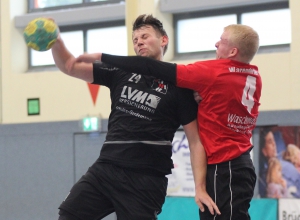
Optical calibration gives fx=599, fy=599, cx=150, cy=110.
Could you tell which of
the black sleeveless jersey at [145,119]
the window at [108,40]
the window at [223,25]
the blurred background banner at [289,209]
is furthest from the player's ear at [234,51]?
the window at [108,40]

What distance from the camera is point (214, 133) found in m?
3.31

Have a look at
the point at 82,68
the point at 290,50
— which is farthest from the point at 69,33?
the point at 82,68

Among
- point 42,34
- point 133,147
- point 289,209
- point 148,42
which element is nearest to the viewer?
point 42,34

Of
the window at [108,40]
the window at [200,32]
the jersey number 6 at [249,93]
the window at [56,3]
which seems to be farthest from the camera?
the window at [56,3]

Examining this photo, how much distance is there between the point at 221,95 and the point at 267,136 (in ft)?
14.3

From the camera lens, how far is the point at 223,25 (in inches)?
A: 318

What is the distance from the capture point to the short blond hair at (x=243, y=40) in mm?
3303

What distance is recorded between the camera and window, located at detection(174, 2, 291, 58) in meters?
7.68

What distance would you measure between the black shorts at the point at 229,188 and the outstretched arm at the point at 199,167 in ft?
0.10

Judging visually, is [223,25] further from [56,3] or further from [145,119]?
[145,119]

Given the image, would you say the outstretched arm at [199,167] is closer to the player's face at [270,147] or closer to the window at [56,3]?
the player's face at [270,147]

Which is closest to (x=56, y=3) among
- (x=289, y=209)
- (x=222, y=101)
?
(x=289, y=209)

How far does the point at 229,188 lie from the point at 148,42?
1.01 m

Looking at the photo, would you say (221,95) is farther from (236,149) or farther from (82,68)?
(82,68)
